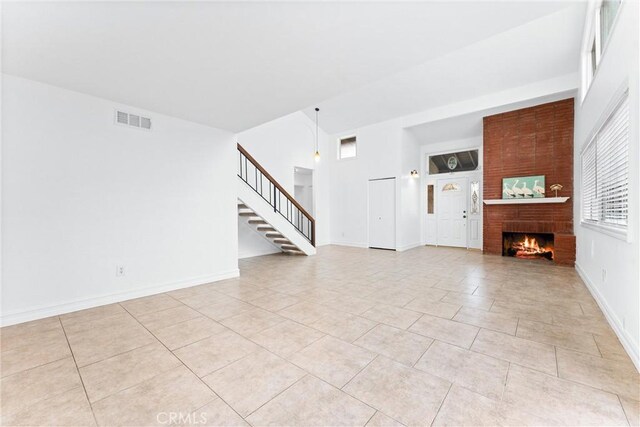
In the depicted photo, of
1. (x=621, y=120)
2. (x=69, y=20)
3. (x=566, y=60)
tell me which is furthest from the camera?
(x=566, y=60)

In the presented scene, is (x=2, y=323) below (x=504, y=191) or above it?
below

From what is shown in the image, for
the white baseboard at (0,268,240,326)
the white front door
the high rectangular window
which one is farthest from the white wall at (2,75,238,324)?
the white front door

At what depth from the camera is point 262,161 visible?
282 inches

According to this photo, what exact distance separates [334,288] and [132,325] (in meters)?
2.51

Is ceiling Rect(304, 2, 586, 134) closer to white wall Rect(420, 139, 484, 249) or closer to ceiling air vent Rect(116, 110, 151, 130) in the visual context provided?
white wall Rect(420, 139, 484, 249)

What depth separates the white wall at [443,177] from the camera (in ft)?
25.4

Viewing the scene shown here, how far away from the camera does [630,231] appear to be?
2062 mm

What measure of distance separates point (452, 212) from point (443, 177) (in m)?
1.14

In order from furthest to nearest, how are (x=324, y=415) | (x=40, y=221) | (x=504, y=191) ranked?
(x=504, y=191)
(x=40, y=221)
(x=324, y=415)

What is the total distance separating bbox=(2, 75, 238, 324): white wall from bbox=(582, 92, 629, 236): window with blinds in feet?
16.4

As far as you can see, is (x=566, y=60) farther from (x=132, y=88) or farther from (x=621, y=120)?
(x=132, y=88)

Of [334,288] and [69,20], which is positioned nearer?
[69,20]

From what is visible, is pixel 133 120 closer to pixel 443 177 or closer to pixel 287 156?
pixel 287 156

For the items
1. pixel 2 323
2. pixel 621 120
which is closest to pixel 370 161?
pixel 621 120
